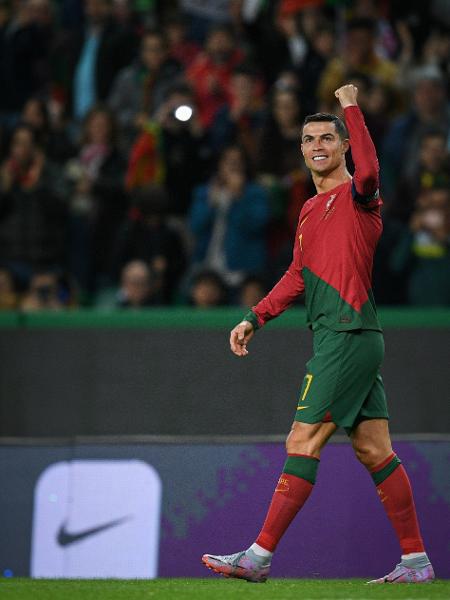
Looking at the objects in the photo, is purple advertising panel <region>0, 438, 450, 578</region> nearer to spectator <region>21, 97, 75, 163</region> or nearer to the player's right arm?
the player's right arm

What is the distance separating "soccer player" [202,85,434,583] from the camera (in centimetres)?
643

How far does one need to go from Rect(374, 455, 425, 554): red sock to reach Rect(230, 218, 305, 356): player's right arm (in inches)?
34.6

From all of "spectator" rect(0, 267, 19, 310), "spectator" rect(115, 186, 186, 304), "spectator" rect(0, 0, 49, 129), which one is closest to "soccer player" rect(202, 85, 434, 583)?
"spectator" rect(115, 186, 186, 304)

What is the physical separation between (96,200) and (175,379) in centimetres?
273

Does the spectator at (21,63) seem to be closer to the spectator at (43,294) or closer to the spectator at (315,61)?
the spectator at (315,61)

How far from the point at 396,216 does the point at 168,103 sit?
99.5 inches

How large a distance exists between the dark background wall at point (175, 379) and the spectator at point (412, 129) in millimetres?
1807

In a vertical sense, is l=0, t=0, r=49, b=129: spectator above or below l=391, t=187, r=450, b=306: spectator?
above

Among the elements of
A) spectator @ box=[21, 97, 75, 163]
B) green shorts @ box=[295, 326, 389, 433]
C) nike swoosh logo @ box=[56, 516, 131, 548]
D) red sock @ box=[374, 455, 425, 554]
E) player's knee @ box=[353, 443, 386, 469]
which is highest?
spectator @ box=[21, 97, 75, 163]

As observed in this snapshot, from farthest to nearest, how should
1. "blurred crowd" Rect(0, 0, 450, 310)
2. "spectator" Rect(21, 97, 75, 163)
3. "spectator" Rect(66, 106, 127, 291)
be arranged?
"spectator" Rect(21, 97, 75, 163) < "spectator" Rect(66, 106, 127, 291) < "blurred crowd" Rect(0, 0, 450, 310)

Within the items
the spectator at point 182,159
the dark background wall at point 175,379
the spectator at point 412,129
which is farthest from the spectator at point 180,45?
the dark background wall at point 175,379

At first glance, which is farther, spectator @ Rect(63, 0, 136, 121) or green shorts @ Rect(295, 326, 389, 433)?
spectator @ Rect(63, 0, 136, 121)

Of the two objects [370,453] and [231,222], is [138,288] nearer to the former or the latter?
[231,222]

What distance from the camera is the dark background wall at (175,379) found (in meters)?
9.44
